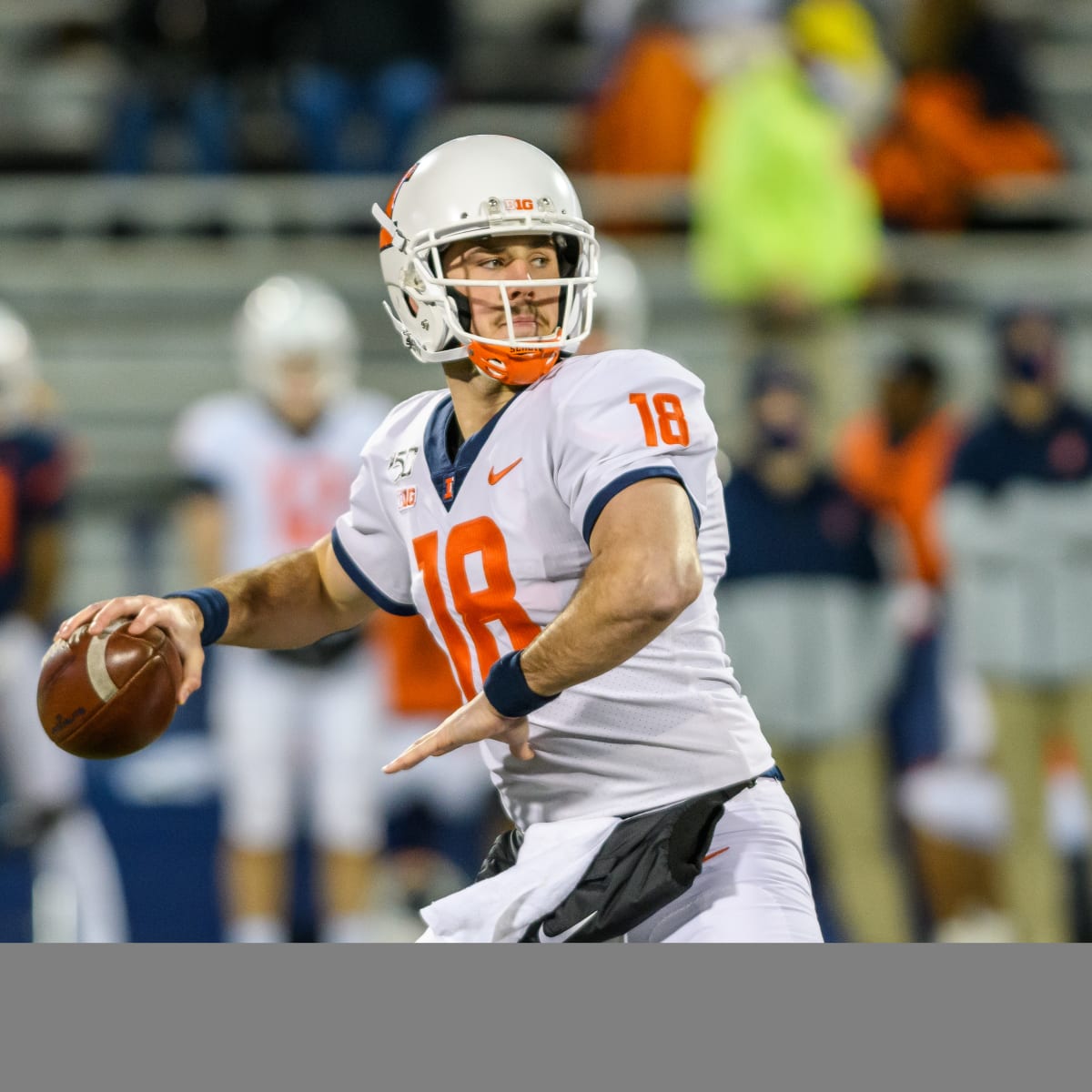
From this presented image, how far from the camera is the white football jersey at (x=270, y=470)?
5.76m

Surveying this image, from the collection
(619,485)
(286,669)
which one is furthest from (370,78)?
(619,485)

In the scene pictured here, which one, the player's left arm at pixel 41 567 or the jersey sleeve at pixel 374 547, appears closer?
the jersey sleeve at pixel 374 547

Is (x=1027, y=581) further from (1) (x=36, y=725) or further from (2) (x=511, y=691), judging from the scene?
(2) (x=511, y=691)

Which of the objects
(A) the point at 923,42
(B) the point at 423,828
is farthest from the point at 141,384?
(A) the point at 923,42

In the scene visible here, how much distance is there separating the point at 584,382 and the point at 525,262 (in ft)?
0.84

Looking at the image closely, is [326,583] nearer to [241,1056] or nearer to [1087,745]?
[241,1056]

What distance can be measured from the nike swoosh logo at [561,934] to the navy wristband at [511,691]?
0.33 metres

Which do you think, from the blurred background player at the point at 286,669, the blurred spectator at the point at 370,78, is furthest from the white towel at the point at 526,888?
the blurred spectator at the point at 370,78

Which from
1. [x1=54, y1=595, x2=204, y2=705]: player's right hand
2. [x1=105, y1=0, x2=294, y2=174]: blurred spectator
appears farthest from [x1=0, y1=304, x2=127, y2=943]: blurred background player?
[x1=54, y1=595, x2=204, y2=705]: player's right hand

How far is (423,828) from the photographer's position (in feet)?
19.9

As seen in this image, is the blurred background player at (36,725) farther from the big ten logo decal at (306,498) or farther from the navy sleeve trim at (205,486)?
the big ten logo decal at (306,498)

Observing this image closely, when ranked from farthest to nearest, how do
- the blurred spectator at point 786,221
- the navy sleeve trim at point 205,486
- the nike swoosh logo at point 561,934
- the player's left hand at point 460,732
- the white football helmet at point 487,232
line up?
1. the blurred spectator at point 786,221
2. the navy sleeve trim at point 205,486
3. the white football helmet at point 487,232
4. the nike swoosh logo at point 561,934
5. the player's left hand at point 460,732

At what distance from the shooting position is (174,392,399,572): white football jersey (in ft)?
18.9

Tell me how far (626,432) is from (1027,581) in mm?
3587
